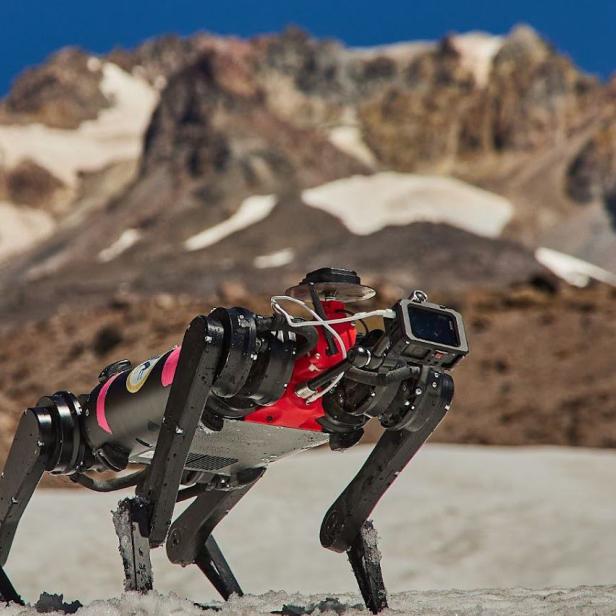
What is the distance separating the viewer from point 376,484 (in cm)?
649

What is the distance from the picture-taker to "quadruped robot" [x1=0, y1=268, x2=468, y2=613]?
5.66 metres

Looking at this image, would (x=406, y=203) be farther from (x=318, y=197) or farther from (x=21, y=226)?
(x=21, y=226)

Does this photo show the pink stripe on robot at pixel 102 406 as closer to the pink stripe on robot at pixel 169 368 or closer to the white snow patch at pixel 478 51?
the pink stripe on robot at pixel 169 368

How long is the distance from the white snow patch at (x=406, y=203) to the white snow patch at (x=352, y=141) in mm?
16484

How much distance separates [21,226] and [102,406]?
101m

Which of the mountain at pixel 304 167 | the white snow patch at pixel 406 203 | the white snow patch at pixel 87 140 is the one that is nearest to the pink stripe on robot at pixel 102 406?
the mountain at pixel 304 167

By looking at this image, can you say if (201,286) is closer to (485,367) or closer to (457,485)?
(485,367)

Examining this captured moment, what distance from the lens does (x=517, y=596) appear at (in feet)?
24.9

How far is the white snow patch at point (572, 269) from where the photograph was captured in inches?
2682

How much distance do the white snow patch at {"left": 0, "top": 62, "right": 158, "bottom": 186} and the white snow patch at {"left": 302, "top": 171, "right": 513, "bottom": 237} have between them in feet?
120

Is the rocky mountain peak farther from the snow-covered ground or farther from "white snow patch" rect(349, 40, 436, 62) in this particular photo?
the snow-covered ground

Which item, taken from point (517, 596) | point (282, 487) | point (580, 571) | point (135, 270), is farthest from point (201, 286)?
point (517, 596)

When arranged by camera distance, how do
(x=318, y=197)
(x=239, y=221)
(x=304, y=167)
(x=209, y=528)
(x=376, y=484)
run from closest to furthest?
(x=376, y=484) → (x=209, y=528) → (x=239, y=221) → (x=318, y=197) → (x=304, y=167)

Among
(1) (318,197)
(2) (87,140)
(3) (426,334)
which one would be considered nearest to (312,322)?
(3) (426,334)
